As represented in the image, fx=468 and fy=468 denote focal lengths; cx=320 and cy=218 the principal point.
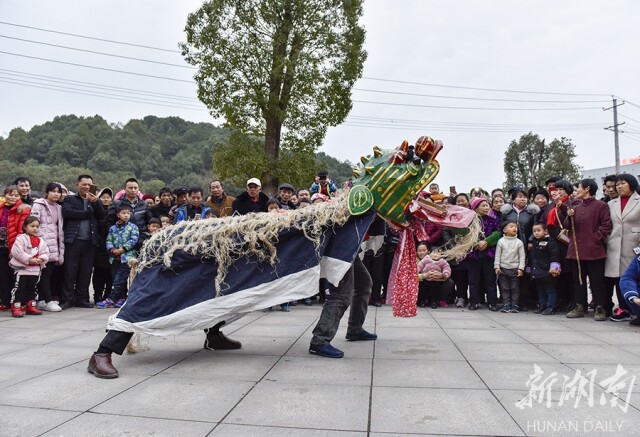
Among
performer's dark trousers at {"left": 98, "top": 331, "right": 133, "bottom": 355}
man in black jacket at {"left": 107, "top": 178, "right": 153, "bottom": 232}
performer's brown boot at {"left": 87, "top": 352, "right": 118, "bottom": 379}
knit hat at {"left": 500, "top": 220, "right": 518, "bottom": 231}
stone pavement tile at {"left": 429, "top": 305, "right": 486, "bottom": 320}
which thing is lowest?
stone pavement tile at {"left": 429, "top": 305, "right": 486, "bottom": 320}

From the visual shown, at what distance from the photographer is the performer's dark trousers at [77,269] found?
7324 mm

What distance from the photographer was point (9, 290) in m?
6.89

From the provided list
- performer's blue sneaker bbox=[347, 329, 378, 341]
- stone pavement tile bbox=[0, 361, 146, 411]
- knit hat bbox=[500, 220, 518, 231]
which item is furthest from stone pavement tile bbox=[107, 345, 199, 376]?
knit hat bbox=[500, 220, 518, 231]

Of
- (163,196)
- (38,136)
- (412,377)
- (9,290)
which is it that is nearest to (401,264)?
(412,377)

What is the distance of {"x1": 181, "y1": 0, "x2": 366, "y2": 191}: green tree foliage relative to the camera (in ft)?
52.0

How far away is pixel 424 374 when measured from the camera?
3600 mm

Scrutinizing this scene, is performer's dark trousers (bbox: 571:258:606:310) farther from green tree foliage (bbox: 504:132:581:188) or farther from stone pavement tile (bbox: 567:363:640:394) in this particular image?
green tree foliage (bbox: 504:132:581:188)


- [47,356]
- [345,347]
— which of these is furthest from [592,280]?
[47,356]

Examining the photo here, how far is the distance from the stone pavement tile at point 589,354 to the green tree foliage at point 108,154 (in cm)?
3296

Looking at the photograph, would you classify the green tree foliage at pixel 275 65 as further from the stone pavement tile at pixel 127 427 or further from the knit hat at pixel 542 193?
the stone pavement tile at pixel 127 427

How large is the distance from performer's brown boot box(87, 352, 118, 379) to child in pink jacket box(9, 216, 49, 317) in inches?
143

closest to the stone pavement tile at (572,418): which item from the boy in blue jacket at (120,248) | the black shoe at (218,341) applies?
the black shoe at (218,341)

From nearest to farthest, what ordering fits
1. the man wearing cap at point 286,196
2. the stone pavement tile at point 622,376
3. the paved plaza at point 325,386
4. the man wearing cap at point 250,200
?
Result: the paved plaza at point 325,386
the stone pavement tile at point 622,376
the man wearing cap at point 250,200
the man wearing cap at point 286,196

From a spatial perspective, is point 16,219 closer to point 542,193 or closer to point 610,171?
point 542,193
